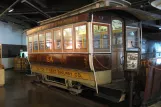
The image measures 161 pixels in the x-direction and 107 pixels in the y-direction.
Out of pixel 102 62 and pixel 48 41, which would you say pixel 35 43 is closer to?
pixel 48 41

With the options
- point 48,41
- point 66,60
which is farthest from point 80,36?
point 48,41

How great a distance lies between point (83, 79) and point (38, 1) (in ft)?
19.4

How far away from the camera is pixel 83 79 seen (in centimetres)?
510

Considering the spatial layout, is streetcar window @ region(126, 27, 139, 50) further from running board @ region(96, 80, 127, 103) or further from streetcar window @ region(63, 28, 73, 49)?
streetcar window @ region(63, 28, 73, 49)

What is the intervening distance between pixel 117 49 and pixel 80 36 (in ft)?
4.22

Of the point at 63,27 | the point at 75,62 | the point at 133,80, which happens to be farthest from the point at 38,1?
the point at 133,80

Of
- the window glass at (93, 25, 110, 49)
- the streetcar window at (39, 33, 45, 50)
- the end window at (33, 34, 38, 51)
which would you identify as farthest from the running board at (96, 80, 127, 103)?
the end window at (33, 34, 38, 51)

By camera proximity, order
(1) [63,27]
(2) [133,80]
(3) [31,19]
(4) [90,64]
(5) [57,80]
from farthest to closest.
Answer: (3) [31,19] < (5) [57,80] < (1) [63,27] < (4) [90,64] < (2) [133,80]

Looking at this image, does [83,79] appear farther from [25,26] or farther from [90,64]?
[25,26]

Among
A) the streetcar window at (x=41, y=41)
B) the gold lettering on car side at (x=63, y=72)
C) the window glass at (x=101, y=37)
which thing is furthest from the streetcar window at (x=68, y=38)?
the streetcar window at (x=41, y=41)

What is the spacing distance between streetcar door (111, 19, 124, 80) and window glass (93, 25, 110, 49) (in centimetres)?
36

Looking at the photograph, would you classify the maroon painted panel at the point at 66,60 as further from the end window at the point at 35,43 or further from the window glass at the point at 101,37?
the window glass at the point at 101,37

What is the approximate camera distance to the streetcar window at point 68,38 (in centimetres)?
549

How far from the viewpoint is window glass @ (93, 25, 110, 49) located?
4.80 metres
